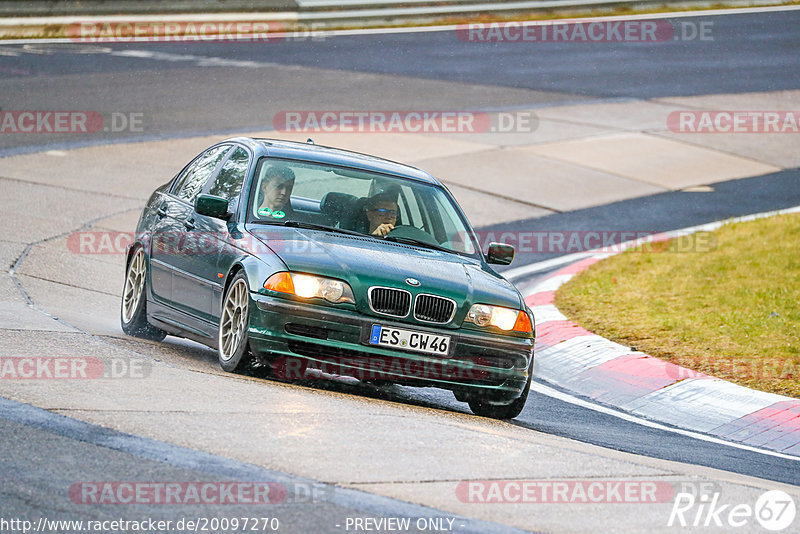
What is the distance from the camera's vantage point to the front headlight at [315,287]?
7.73 meters

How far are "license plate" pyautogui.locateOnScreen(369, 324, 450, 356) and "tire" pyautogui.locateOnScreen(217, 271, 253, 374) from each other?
2.53ft

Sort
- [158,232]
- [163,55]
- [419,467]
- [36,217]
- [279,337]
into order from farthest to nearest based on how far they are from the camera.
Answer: [163,55] → [36,217] → [158,232] → [279,337] → [419,467]

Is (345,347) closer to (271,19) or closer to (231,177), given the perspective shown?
(231,177)

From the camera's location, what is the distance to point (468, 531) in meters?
5.23

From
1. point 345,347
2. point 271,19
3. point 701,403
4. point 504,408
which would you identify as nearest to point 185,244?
point 345,347

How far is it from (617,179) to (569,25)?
1352 cm

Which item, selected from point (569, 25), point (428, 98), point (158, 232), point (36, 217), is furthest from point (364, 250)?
point (569, 25)

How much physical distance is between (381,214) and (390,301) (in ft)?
3.89

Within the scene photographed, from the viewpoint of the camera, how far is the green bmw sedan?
7.73 m

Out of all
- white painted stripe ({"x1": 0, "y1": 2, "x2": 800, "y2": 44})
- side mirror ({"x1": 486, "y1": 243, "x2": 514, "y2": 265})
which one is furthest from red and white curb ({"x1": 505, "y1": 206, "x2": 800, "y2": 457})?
white painted stripe ({"x1": 0, "y1": 2, "x2": 800, "y2": 44})

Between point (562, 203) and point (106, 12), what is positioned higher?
point (106, 12)

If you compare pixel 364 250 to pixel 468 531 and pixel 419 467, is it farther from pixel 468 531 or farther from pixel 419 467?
pixel 468 531

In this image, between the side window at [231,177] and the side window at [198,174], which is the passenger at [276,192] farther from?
the side window at [198,174]

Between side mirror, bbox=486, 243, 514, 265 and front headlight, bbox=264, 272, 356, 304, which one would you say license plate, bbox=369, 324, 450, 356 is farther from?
side mirror, bbox=486, 243, 514, 265
